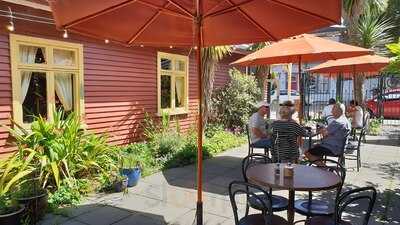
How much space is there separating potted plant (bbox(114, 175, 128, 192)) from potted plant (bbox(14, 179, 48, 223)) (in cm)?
117

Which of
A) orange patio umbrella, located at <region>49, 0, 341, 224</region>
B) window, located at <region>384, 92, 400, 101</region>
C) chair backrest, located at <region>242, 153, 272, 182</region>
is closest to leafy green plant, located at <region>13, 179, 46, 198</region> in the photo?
orange patio umbrella, located at <region>49, 0, 341, 224</region>

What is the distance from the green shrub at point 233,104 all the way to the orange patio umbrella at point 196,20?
6470mm

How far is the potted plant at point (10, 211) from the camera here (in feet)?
12.4

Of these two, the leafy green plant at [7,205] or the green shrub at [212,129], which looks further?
the green shrub at [212,129]

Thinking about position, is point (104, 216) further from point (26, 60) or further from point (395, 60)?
point (395, 60)

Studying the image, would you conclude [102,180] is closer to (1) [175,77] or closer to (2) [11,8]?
(2) [11,8]

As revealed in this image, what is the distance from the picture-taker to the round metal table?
10.2ft

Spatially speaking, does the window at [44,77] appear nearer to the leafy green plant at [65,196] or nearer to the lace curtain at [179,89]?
the leafy green plant at [65,196]

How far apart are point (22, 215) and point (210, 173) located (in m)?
3.53

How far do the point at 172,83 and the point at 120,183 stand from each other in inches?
184

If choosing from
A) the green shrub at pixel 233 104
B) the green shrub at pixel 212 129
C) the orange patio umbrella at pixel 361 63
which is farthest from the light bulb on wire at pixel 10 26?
the orange patio umbrella at pixel 361 63

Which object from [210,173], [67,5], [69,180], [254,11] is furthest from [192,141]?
[67,5]

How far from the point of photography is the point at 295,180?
3.28 m

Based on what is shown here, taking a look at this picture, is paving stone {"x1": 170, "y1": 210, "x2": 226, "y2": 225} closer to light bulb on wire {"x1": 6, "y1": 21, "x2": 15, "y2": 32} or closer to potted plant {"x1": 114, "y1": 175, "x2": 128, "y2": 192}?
potted plant {"x1": 114, "y1": 175, "x2": 128, "y2": 192}
